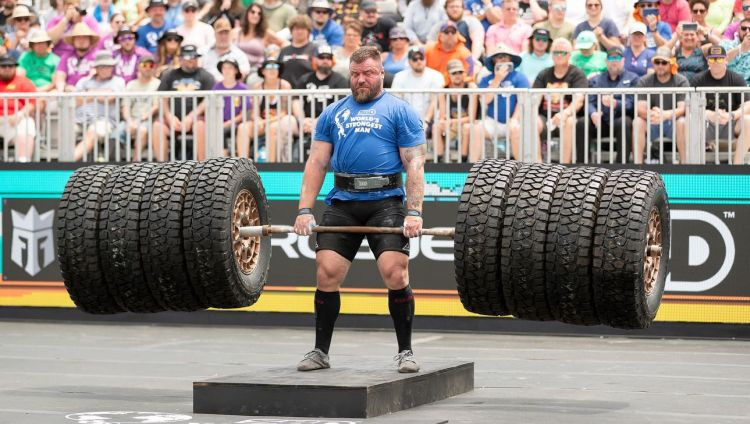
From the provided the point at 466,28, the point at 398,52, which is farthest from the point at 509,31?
the point at 398,52

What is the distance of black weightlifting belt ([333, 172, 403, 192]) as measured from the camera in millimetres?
10039

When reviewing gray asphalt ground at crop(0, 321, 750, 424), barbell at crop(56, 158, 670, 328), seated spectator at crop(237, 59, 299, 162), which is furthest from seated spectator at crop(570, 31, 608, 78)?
barbell at crop(56, 158, 670, 328)

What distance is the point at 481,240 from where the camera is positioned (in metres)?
9.54

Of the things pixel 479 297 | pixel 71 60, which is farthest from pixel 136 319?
pixel 479 297

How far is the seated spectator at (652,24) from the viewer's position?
57.1 ft

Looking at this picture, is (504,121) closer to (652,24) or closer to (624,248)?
(652,24)

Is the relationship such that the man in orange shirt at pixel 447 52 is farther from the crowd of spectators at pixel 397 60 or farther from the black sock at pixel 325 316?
the black sock at pixel 325 316

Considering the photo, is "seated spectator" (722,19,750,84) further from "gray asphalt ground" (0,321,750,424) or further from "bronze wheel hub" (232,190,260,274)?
"bronze wheel hub" (232,190,260,274)

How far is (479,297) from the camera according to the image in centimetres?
969

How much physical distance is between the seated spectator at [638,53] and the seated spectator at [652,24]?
0.86ft

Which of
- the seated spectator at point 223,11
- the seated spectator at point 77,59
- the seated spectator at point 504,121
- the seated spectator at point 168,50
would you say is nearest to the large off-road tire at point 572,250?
the seated spectator at point 504,121

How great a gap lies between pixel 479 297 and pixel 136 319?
7.52 metres

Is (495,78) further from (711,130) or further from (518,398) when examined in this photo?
(518,398)

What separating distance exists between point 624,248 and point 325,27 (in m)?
10.3
